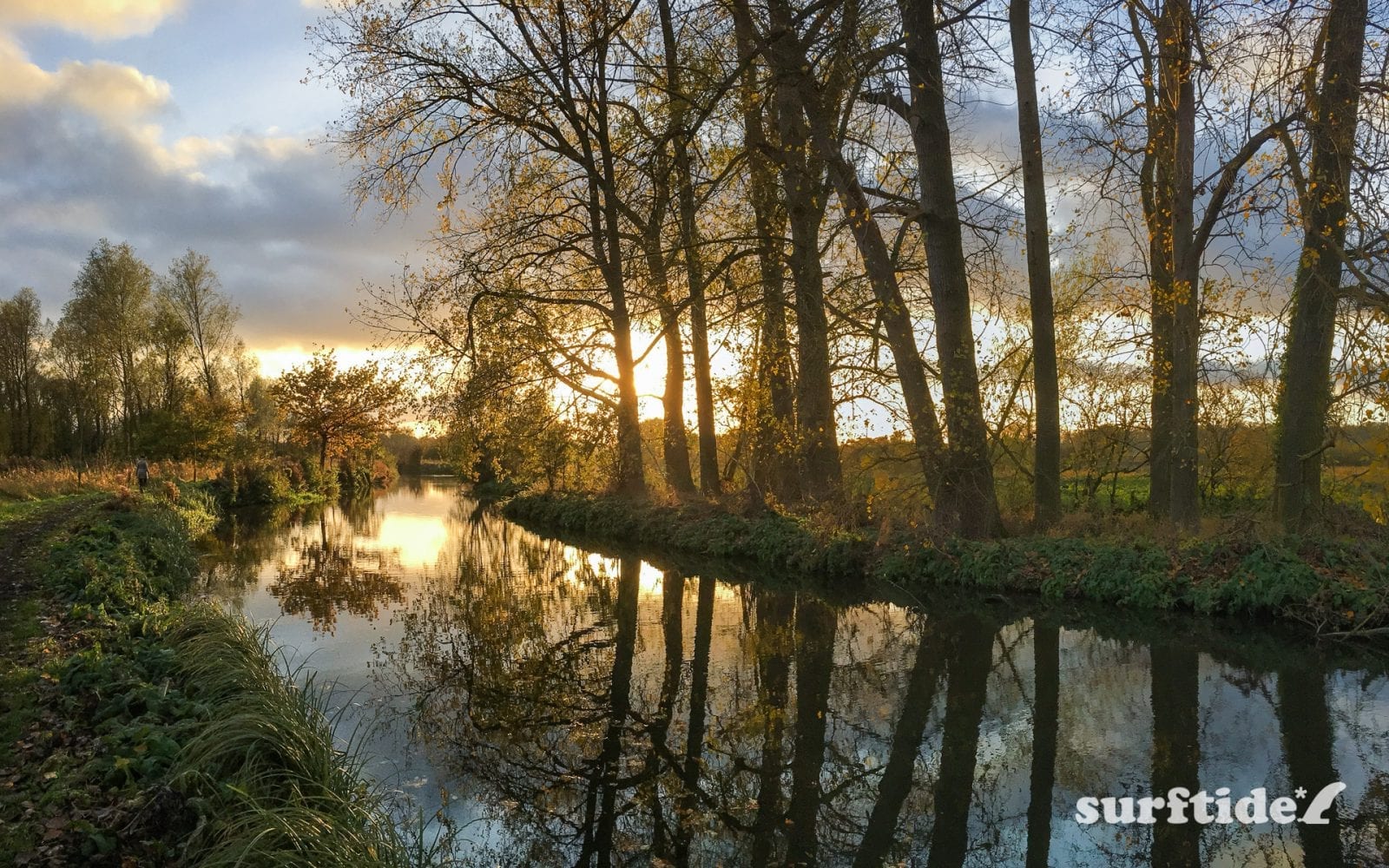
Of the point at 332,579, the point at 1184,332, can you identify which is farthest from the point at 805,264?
the point at 332,579

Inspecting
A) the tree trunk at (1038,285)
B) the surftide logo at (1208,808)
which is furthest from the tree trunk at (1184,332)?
the surftide logo at (1208,808)

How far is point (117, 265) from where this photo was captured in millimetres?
41438

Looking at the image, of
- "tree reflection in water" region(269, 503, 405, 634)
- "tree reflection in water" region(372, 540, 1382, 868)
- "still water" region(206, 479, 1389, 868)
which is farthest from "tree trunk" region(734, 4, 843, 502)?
"tree reflection in water" region(269, 503, 405, 634)

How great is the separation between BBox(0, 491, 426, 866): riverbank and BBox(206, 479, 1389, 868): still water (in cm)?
81

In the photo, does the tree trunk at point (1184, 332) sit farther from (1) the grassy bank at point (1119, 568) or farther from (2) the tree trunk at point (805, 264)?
(2) the tree trunk at point (805, 264)

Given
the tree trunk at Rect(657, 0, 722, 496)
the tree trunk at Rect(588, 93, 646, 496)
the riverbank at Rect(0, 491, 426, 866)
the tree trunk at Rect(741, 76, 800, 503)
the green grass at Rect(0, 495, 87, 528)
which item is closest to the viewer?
the riverbank at Rect(0, 491, 426, 866)

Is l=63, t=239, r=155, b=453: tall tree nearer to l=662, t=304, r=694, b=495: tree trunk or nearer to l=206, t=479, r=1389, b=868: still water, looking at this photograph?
l=662, t=304, r=694, b=495: tree trunk

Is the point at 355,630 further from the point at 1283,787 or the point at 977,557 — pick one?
the point at 1283,787

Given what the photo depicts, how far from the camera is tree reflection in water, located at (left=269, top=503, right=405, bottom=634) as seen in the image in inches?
480

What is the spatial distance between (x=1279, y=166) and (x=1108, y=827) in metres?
5.63

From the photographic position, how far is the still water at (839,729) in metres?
4.55

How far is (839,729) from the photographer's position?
6258 mm

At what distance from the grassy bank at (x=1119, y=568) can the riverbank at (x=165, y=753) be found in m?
7.91

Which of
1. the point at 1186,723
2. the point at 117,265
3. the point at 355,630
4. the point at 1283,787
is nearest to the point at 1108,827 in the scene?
the point at 1283,787
